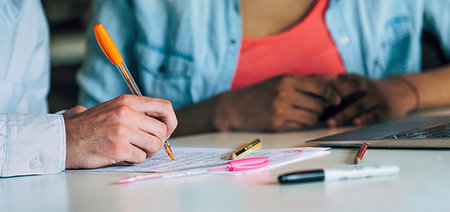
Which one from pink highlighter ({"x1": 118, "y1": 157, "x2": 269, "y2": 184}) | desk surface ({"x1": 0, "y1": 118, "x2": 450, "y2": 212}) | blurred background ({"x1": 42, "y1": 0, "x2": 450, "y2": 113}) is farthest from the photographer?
blurred background ({"x1": 42, "y1": 0, "x2": 450, "y2": 113})

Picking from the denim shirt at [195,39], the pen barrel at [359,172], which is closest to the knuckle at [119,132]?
the pen barrel at [359,172]

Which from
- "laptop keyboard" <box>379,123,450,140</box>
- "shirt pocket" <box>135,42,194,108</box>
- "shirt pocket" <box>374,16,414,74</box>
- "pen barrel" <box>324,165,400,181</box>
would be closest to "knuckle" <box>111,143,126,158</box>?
"pen barrel" <box>324,165,400,181</box>

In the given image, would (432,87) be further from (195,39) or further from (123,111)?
(123,111)

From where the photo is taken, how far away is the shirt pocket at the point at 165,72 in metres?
1.41

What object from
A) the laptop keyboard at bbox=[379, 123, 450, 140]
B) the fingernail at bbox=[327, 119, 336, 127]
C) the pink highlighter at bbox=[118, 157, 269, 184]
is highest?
the fingernail at bbox=[327, 119, 336, 127]

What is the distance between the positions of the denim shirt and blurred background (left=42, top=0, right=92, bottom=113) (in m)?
1.39

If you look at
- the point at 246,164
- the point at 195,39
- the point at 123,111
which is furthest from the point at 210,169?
the point at 195,39

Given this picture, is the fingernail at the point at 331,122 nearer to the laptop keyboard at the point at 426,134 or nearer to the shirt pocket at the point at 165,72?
the laptop keyboard at the point at 426,134

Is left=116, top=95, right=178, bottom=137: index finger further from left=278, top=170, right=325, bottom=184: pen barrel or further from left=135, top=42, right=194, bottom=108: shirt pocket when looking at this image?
left=135, top=42, right=194, bottom=108: shirt pocket

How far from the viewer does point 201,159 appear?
652 mm

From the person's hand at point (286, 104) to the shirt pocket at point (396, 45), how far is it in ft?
1.75

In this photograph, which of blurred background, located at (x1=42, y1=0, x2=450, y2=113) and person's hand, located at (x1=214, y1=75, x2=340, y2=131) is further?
blurred background, located at (x1=42, y1=0, x2=450, y2=113)

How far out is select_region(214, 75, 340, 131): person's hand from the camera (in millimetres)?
1031

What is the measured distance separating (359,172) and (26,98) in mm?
854
